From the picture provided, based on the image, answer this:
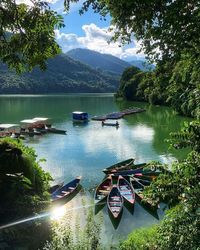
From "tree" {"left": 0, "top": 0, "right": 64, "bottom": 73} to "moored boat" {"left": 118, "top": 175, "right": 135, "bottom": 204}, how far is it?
1923 cm

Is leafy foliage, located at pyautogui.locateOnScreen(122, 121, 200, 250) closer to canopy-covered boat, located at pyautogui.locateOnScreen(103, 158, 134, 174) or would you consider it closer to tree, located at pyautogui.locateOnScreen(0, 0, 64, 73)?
tree, located at pyautogui.locateOnScreen(0, 0, 64, 73)

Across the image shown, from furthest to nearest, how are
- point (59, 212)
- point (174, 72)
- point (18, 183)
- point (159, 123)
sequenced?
point (159, 123) → point (59, 212) → point (18, 183) → point (174, 72)

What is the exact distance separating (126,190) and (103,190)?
6.05 ft

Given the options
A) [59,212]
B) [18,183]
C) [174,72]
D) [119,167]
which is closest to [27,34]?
[174,72]

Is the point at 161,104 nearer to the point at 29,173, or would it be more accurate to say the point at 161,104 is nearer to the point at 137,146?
the point at 137,146

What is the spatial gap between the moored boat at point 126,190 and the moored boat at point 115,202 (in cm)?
41

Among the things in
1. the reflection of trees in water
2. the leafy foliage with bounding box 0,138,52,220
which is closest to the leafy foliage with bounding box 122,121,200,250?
the leafy foliage with bounding box 0,138,52,220

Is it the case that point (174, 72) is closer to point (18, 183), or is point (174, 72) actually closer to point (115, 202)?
point (18, 183)

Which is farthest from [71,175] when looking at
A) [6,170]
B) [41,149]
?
[6,170]

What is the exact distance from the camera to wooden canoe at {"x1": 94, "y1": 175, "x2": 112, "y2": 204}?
92.2ft

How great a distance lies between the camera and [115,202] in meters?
26.6

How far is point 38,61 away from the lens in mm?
8961

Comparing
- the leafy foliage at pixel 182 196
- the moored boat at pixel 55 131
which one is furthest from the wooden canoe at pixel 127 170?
the moored boat at pixel 55 131

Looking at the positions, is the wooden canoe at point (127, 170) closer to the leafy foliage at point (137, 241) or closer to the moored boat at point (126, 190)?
the moored boat at point (126, 190)
